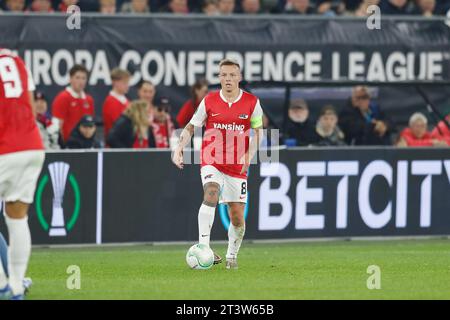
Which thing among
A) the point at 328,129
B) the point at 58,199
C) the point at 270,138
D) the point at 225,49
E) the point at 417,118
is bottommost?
the point at 58,199

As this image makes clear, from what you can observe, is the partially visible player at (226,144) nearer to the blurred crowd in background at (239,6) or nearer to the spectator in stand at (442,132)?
the spectator in stand at (442,132)

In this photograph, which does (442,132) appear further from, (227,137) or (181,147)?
(181,147)

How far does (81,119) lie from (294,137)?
3.00 m

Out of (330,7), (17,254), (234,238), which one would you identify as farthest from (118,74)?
(17,254)

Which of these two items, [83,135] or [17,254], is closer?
[17,254]

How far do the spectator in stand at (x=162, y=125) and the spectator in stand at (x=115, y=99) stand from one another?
1.55ft

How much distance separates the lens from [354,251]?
16.5 meters

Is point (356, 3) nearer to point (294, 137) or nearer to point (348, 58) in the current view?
point (348, 58)

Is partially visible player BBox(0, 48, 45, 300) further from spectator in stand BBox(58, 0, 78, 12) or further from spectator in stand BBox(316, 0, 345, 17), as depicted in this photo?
spectator in stand BBox(316, 0, 345, 17)

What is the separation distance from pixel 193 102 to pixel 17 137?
8.00 m

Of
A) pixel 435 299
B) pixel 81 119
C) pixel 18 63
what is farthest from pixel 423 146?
pixel 18 63

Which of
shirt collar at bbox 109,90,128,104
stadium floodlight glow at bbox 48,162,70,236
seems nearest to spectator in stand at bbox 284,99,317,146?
shirt collar at bbox 109,90,128,104

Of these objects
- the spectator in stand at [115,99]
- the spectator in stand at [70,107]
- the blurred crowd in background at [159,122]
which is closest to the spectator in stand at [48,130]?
the blurred crowd in background at [159,122]

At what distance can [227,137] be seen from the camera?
13.6m
